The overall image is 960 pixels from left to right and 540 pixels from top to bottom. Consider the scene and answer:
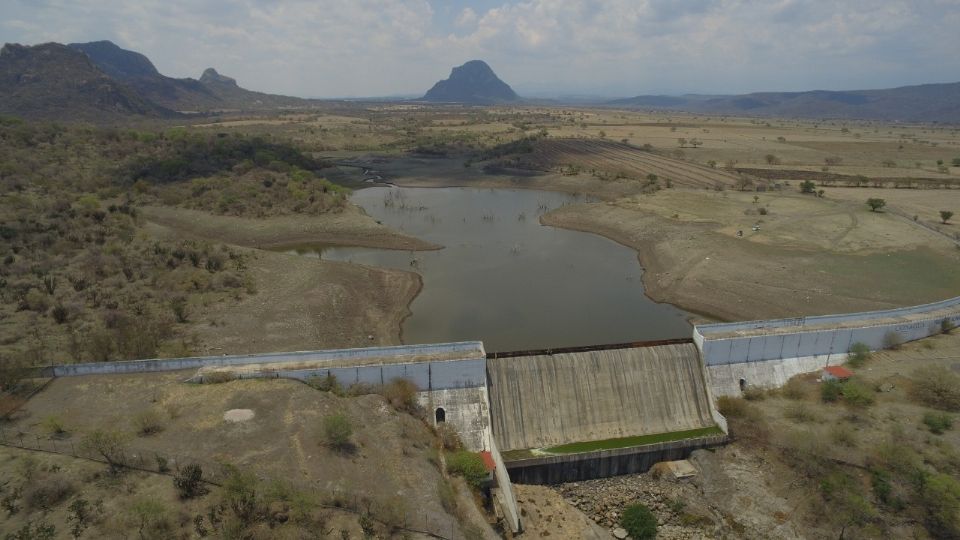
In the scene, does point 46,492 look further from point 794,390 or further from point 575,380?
point 794,390

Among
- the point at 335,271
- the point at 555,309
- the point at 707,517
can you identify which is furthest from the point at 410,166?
the point at 707,517

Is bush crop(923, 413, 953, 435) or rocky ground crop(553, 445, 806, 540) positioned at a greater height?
bush crop(923, 413, 953, 435)

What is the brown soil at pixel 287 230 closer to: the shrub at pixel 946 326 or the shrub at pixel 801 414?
the shrub at pixel 801 414

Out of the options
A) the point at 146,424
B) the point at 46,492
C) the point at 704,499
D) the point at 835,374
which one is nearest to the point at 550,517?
the point at 704,499

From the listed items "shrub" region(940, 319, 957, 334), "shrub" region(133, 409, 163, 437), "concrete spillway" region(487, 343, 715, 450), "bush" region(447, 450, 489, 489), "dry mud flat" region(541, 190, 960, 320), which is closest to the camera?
"shrub" region(133, 409, 163, 437)

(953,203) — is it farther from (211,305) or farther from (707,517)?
(211,305)

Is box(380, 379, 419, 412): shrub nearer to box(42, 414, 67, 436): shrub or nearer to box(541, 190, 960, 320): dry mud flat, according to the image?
box(42, 414, 67, 436): shrub

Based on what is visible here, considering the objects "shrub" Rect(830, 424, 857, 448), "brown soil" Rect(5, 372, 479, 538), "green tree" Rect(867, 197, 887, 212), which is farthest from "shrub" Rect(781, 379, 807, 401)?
"green tree" Rect(867, 197, 887, 212)
